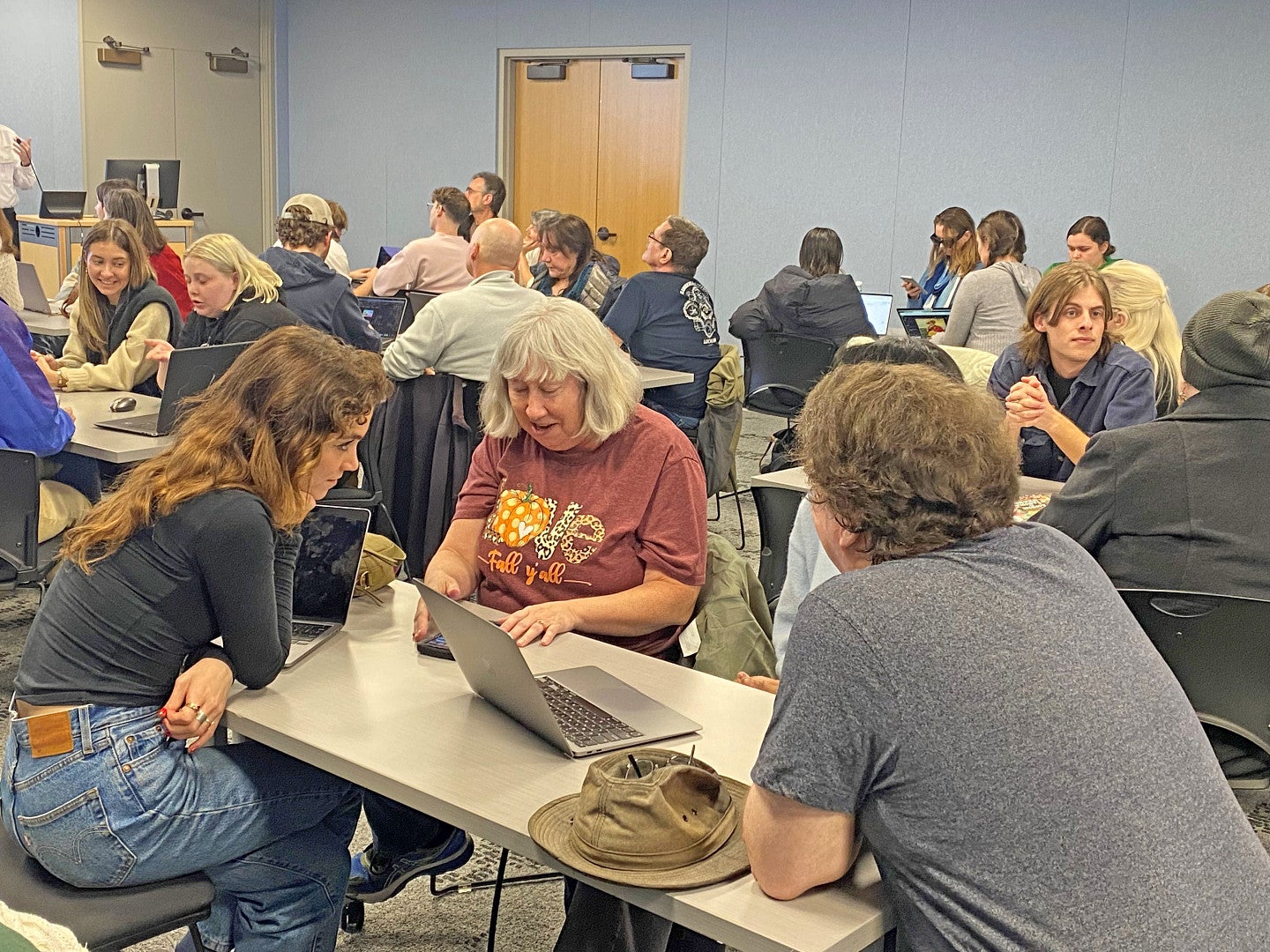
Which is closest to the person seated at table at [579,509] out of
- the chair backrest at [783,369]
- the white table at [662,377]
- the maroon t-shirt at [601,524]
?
the maroon t-shirt at [601,524]

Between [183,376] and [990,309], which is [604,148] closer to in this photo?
[990,309]

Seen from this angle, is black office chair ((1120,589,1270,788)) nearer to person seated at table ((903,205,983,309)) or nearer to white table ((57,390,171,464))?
white table ((57,390,171,464))

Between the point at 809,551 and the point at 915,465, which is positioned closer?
the point at 915,465

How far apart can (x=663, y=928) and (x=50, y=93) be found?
10.9 metres

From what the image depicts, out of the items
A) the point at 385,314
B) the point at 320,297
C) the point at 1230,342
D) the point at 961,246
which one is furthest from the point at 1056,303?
the point at 961,246

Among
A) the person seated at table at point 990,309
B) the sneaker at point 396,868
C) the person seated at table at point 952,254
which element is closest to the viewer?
the sneaker at point 396,868

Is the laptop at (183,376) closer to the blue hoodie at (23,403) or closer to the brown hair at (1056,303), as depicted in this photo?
the blue hoodie at (23,403)

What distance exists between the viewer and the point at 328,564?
88.7 inches

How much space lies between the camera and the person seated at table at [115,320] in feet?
14.4

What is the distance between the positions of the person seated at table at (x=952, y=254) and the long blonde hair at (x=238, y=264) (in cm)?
409

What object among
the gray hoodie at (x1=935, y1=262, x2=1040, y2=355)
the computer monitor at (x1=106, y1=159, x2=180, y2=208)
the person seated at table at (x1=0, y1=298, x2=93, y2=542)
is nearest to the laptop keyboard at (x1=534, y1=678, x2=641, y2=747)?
the person seated at table at (x1=0, y1=298, x2=93, y2=542)

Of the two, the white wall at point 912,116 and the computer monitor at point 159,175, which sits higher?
the white wall at point 912,116

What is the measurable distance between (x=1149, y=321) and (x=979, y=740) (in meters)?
2.92

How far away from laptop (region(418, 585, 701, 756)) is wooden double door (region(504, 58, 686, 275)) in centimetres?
823
